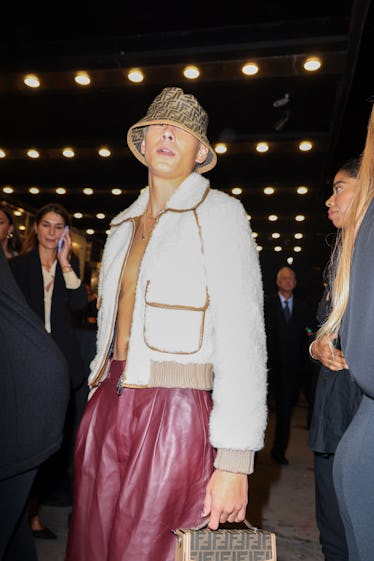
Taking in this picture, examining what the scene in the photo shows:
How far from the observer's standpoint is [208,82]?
646cm

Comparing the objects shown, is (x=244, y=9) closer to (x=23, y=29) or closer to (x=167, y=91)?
(x=23, y=29)

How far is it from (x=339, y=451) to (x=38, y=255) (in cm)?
240

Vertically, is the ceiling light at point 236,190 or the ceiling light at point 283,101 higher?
the ceiling light at point 283,101

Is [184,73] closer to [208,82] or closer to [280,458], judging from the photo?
[208,82]

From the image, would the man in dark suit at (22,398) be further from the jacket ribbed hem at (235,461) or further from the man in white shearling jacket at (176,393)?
the jacket ribbed hem at (235,461)

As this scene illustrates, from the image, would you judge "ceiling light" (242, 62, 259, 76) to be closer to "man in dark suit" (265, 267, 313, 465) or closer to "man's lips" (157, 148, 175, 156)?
"man in dark suit" (265, 267, 313, 465)

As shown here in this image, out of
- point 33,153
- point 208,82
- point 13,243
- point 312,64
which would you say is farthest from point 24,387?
point 33,153

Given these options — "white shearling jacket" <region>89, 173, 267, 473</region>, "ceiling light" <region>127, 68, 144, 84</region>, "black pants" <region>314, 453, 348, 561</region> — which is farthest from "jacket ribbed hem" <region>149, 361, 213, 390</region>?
"ceiling light" <region>127, 68, 144, 84</region>

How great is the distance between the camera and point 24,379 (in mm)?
1146

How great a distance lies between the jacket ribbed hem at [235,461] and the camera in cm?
118

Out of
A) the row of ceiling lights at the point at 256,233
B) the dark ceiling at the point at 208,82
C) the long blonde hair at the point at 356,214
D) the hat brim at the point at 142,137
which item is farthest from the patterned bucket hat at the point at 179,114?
the row of ceiling lights at the point at 256,233

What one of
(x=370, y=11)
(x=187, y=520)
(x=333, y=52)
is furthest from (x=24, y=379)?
(x=333, y=52)

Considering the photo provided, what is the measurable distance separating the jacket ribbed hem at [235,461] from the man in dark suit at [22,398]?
44 cm

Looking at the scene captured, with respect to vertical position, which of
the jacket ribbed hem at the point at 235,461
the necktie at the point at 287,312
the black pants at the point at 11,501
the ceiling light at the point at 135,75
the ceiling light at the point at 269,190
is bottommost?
the black pants at the point at 11,501
